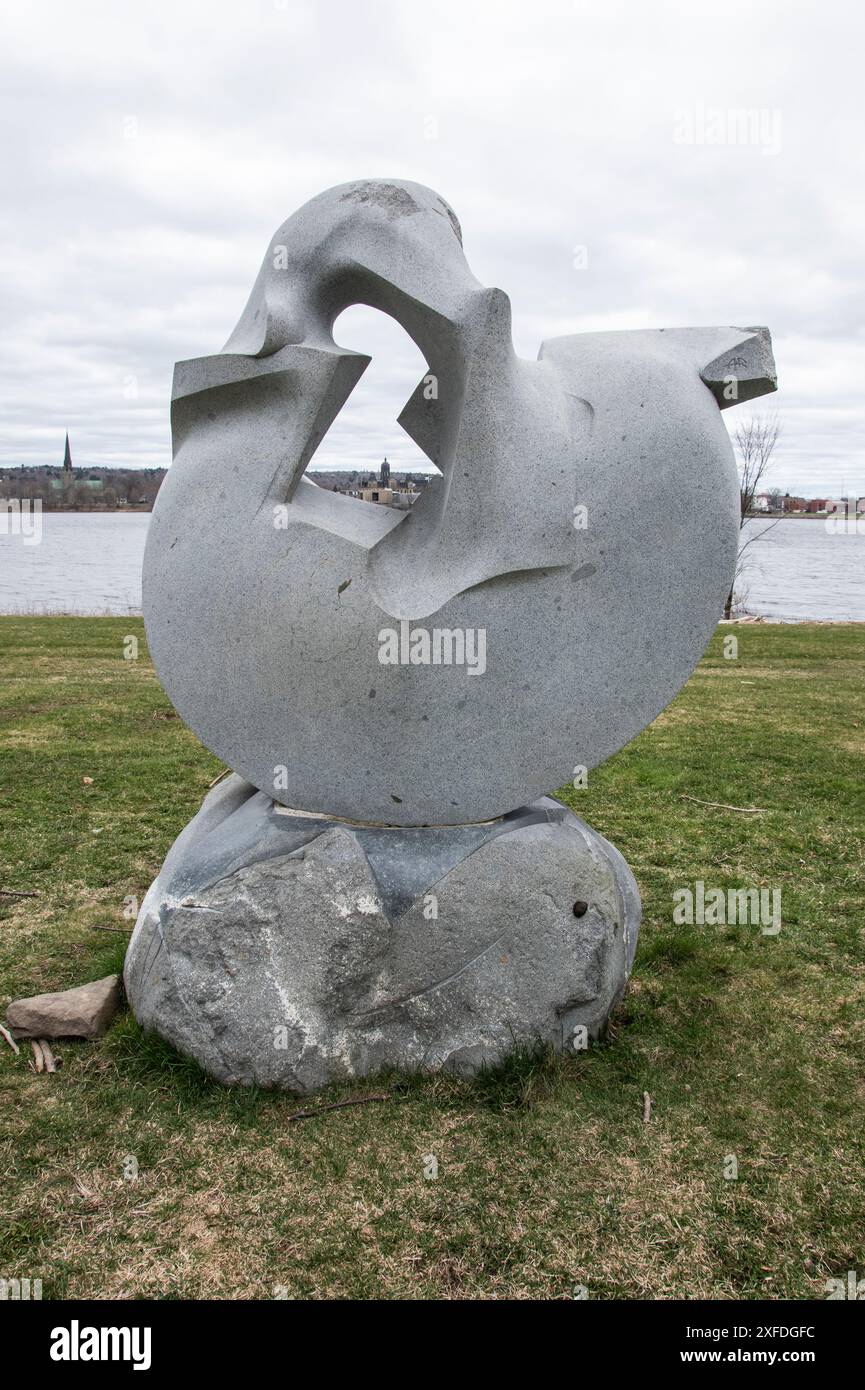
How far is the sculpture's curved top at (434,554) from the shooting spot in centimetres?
383

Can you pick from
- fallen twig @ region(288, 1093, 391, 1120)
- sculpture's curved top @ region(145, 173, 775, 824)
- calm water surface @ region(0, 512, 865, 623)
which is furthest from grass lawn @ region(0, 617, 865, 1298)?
calm water surface @ region(0, 512, 865, 623)

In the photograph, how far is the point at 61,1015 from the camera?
404 cm

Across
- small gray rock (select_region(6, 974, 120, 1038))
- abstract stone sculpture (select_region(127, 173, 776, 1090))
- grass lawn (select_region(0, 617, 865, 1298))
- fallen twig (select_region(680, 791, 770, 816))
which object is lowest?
grass lawn (select_region(0, 617, 865, 1298))

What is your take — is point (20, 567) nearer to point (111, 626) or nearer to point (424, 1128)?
point (111, 626)

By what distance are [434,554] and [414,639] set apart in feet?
1.14

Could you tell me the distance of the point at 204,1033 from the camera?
3766 millimetres

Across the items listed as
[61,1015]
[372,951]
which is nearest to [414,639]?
[372,951]

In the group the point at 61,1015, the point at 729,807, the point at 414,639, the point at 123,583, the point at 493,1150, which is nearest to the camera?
the point at 493,1150

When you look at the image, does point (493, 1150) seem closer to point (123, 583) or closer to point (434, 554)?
point (434, 554)

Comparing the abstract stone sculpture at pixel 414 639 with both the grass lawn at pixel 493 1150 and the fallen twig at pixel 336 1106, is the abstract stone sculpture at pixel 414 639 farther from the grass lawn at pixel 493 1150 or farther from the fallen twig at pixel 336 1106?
the grass lawn at pixel 493 1150

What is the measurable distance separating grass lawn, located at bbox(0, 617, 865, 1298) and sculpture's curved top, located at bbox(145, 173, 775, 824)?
113 centimetres

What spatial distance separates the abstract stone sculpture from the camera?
376 cm

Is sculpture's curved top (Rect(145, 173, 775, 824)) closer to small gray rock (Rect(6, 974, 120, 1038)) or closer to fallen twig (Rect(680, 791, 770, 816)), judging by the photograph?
small gray rock (Rect(6, 974, 120, 1038))

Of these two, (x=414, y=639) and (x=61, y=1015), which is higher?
(x=414, y=639)
